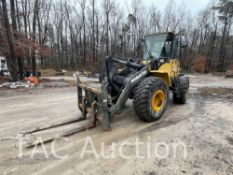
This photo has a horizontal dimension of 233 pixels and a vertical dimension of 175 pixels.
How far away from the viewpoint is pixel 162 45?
6125mm

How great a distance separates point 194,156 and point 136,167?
3.36 ft

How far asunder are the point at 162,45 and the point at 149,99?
2.35m

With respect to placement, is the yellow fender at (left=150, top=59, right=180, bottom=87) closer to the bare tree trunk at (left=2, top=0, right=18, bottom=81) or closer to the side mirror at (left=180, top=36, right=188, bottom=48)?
the side mirror at (left=180, top=36, right=188, bottom=48)

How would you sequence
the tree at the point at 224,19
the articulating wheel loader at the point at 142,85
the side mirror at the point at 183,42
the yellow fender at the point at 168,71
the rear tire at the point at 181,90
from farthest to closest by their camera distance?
1. the tree at the point at 224,19
2. the rear tire at the point at 181,90
3. the side mirror at the point at 183,42
4. the yellow fender at the point at 168,71
5. the articulating wheel loader at the point at 142,85

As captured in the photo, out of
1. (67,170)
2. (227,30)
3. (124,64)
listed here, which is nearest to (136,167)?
(67,170)

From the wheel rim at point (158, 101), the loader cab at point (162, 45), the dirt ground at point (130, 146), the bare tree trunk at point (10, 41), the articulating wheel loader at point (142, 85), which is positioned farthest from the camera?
the bare tree trunk at point (10, 41)

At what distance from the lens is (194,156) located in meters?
3.24

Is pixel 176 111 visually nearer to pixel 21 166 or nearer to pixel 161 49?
pixel 161 49

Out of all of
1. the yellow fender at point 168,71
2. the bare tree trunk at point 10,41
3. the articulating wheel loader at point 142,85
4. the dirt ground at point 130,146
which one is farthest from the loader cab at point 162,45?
the bare tree trunk at point 10,41

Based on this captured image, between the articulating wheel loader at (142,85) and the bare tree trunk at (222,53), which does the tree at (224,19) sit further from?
the articulating wheel loader at (142,85)

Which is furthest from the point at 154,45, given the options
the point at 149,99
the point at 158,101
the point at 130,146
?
the point at 130,146

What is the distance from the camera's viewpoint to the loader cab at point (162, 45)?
6133 millimetres

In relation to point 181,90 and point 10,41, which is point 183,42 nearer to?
point 181,90

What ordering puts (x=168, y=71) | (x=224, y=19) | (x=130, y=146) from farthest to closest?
(x=224, y=19) < (x=168, y=71) < (x=130, y=146)
